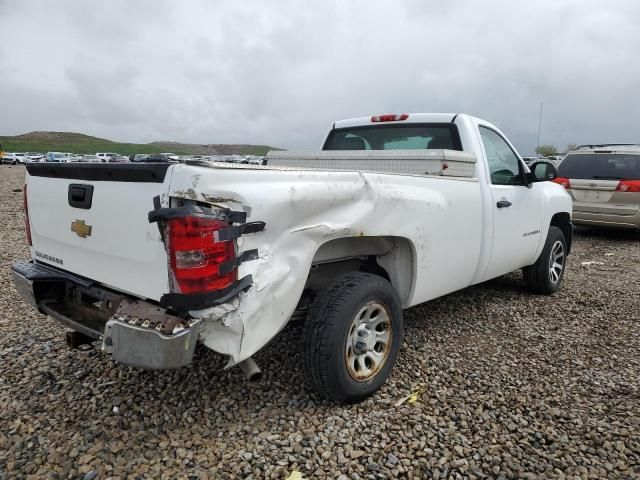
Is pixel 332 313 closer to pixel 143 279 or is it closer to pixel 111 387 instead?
pixel 143 279

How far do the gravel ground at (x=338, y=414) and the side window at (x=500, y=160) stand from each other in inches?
53.6

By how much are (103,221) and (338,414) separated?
1.73 m

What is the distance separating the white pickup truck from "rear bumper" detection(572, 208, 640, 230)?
5.85m

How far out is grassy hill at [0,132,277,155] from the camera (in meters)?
78.6

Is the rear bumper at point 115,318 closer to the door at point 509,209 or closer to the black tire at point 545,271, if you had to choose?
the door at point 509,209

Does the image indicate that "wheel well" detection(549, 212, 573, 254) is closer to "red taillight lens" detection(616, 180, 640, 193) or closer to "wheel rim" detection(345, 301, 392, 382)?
"wheel rim" detection(345, 301, 392, 382)

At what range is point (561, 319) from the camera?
4.67 meters

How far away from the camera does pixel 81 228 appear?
2764 mm

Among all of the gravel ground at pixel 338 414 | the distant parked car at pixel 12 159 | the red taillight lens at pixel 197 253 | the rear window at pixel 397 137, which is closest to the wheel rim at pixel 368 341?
the gravel ground at pixel 338 414

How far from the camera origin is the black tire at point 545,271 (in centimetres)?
524

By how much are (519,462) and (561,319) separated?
2509 millimetres

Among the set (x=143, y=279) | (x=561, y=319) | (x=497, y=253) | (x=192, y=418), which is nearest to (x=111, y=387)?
(x=192, y=418)

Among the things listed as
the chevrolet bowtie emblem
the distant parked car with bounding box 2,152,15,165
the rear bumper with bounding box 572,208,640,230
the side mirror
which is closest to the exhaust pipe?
the chevrolet bowtie emblem

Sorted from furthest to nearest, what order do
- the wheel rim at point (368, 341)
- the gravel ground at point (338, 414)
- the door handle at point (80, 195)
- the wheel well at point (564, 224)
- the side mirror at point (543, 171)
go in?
the wheel well at point (564, 224), the side mirror at point (543, 171), the wheel rim at point (368, 341), the door handle at point (80, 195), the gravel ground at point (338, 414)
